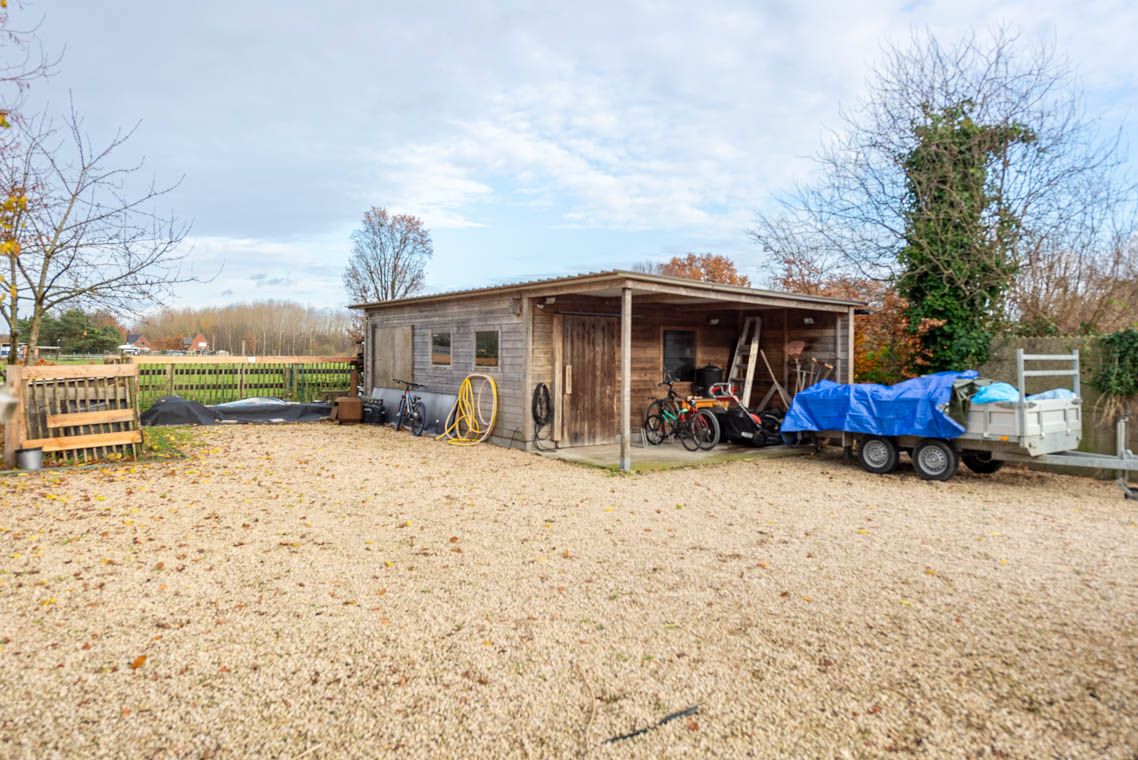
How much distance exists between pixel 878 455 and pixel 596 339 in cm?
440

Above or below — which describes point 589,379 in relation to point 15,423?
above

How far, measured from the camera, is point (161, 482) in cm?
714

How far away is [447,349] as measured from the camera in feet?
38.7

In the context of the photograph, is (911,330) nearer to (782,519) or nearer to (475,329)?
(782,519)

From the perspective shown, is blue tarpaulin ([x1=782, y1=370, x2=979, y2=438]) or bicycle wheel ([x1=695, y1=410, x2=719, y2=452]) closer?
blue tarpaulin ([x1=782, y1=370, x2=979, y2=438])

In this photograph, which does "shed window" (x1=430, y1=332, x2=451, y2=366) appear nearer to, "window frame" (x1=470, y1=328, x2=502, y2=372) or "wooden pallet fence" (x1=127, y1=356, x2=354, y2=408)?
"window frame" (x1=470, y1=328, x2=502, y2=372)

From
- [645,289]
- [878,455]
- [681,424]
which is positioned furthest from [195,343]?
[878,455]

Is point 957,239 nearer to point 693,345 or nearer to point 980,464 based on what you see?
point 980,464

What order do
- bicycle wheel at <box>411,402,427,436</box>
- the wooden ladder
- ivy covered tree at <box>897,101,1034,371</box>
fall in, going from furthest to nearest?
bicycle wheel at <box>411,402,427,436</box>
the wooden ladder
ivy covered tree at <box>897,101,1034,371</box>

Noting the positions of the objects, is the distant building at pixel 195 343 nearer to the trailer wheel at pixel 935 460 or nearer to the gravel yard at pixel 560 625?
the gravel yard at pixel 560 625

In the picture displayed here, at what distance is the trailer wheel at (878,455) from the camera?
7.96 meters

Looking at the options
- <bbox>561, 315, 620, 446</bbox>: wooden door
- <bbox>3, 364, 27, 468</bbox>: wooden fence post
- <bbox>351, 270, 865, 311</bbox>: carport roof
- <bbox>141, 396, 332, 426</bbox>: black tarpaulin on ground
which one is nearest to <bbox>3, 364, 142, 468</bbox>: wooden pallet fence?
<bbox>3, 364, 27, 468</bbox>: wooden fence post

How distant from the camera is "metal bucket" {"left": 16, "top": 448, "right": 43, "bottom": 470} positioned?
24.9 ft

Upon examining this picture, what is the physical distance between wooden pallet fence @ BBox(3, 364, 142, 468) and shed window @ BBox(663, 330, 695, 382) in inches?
316
